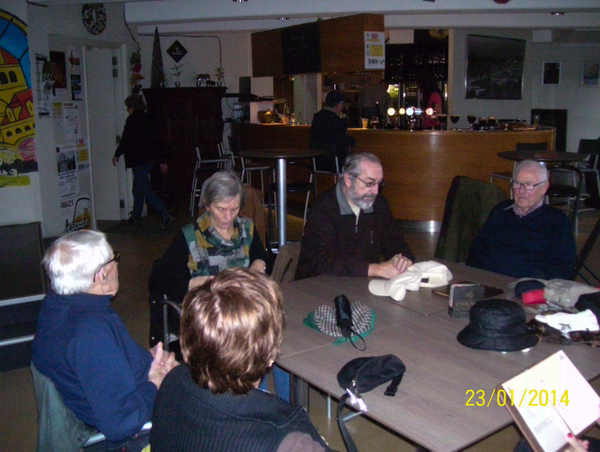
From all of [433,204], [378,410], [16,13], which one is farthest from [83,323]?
[433,204]

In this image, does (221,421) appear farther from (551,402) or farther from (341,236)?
(341,236)

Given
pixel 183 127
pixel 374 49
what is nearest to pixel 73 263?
pixel 374 49

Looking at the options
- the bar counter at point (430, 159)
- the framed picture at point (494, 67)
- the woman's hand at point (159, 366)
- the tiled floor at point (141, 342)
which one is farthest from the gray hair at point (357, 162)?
the framed picture at point (494, 67)

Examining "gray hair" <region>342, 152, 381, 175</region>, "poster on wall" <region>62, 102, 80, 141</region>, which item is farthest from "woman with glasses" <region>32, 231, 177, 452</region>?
"poster on wall" <region>62, 102, 80, 141</region>

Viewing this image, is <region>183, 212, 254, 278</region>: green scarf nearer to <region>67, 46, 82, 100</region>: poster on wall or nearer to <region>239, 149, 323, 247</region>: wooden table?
<region>239, 149, 323, 247</region>: wooden table

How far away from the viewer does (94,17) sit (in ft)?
21.3

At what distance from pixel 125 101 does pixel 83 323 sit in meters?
5.63

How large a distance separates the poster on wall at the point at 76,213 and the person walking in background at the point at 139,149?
1.96 feet

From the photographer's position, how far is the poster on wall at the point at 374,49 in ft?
21.9

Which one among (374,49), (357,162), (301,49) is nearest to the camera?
(357,162)

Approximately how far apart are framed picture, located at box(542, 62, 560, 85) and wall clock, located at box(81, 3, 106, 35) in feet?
27.9

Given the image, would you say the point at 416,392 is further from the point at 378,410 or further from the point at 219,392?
the point at 219,392

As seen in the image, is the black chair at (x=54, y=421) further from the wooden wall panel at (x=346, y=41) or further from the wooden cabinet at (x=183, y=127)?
the wooden cabinet at (x=183, y=127)

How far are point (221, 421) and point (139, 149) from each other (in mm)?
6104
